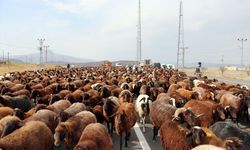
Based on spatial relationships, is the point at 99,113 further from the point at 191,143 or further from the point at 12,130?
the point at 191,143

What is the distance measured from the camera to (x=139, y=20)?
3354 inches

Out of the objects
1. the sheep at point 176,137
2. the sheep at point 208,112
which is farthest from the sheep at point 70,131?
the sheep at point 208,112

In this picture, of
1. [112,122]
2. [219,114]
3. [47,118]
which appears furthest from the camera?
[112,122]

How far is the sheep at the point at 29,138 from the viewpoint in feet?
29.7

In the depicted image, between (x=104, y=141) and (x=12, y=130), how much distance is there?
2.48 m

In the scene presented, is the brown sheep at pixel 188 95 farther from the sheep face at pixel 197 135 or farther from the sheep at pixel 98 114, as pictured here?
the sheep face at pixel 197 135

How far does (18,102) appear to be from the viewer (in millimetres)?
15336

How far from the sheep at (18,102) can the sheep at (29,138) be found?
4.98 meters

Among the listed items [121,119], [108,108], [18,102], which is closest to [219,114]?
Result: [121,119]

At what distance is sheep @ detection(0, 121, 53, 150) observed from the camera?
9.05 metres

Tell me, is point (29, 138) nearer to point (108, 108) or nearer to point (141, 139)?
point (108, 108)

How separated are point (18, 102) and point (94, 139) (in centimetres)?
714

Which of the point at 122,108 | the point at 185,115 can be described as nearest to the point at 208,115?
the point at 185,115

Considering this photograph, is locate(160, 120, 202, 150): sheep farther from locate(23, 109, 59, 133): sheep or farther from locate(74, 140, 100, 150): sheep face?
locate(23, 109, 59, 133): sheep
